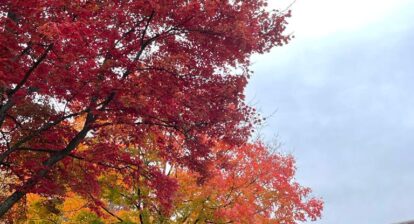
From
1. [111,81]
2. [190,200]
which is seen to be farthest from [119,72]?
[190,200]

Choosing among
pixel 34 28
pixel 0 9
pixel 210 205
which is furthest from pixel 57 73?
pixel 210 205

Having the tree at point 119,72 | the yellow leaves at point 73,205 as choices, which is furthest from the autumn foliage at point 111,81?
the yellow leaves at point 73,205

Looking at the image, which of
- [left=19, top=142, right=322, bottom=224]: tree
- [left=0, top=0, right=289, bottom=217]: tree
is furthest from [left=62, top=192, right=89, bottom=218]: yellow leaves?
[left=0, top=0, right=289, bottom=217]: tree

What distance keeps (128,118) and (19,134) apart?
3.72 meters

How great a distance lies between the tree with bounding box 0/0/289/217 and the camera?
9.34m

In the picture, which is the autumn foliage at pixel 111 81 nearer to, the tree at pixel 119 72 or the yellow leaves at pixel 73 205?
the tree at pixel 119 72

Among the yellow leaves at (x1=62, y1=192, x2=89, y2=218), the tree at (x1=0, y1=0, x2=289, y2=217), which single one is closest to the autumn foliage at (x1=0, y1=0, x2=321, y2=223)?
the tree at (x1=0, y1=0, x2=289, y2=217)

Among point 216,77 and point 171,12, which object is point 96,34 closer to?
point 171,12

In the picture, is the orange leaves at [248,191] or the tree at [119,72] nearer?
the tree at [119,72]

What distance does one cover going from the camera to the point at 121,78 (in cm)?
1057

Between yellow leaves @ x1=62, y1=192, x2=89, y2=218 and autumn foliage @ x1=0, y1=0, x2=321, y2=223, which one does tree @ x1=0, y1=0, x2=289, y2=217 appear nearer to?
autumn foliage @ x1=0, y1=0, x2=321, y2=223

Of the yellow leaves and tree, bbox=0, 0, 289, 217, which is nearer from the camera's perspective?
tree, bbox=0, 0, 289, 217

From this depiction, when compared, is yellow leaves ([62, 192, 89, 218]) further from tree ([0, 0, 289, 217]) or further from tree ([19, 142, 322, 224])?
tree ([0, 0, 289, 217])

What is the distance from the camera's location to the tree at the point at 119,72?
368 inches
